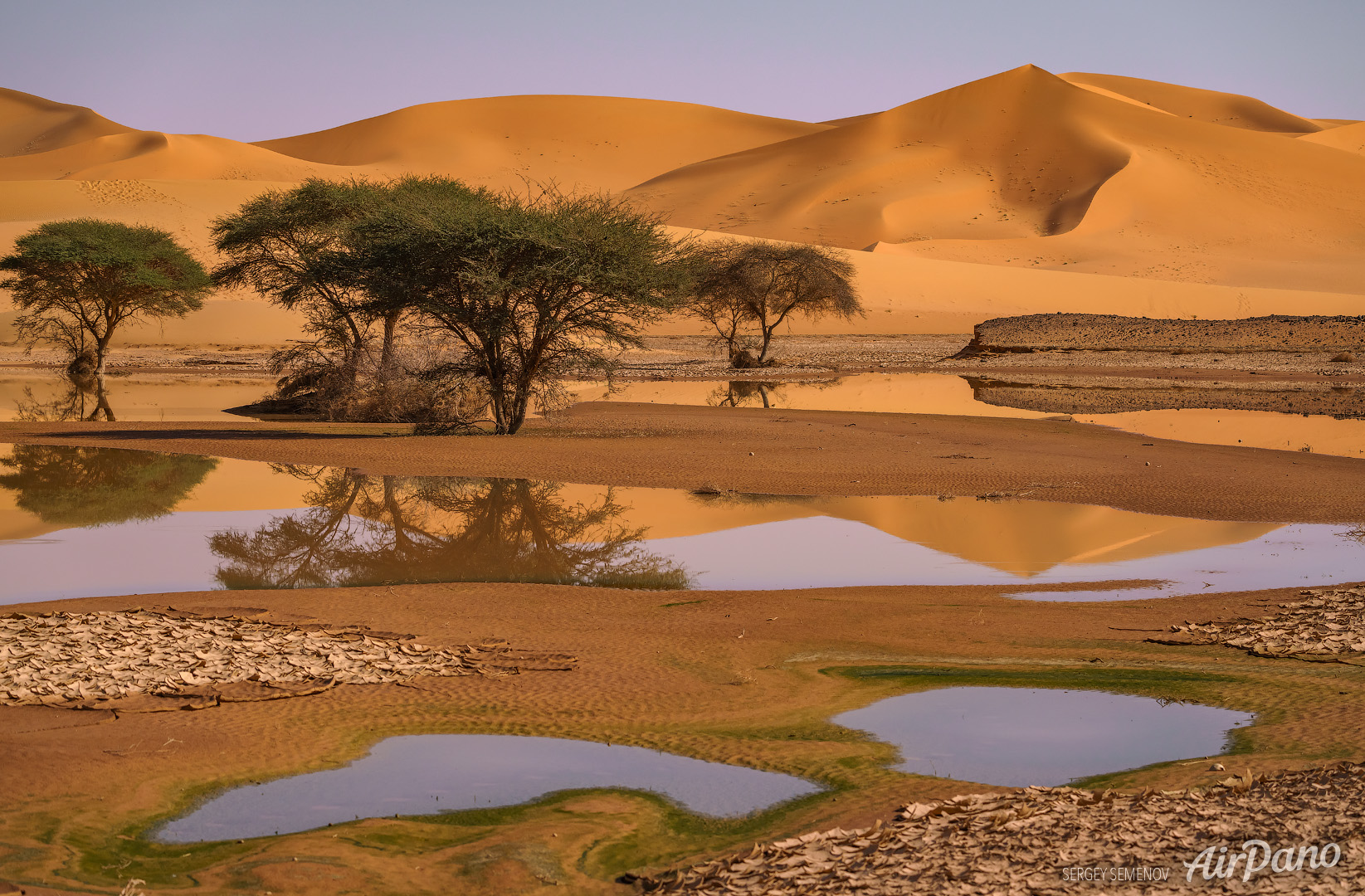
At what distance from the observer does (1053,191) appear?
122625 millimetres

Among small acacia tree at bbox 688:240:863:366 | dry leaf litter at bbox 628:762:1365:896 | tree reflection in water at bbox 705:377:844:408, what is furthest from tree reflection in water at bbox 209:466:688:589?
small acacia tree at bbox 688:240:863:366

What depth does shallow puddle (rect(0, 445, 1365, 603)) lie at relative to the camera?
527 inches

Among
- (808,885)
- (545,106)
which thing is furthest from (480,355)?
(545,106)

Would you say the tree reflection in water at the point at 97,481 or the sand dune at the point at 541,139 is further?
the sand dune at the point at 541,139

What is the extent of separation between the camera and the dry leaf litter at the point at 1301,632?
384 inches

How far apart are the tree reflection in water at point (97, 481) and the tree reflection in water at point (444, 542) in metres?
2.39

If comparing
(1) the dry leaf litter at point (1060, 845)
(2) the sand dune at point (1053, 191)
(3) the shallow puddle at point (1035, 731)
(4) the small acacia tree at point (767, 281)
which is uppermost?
(2) the sand dune at point (1053, 191)

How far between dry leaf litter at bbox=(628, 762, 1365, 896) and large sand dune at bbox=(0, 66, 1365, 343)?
64.1 metres

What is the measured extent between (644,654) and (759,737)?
2.18 m

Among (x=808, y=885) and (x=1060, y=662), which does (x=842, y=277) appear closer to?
(x=1060, y=662)

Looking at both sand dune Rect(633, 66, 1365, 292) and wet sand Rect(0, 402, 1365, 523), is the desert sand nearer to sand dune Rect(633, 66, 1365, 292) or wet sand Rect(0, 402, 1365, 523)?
wet sand Rect(0, 402, 1365, 523)

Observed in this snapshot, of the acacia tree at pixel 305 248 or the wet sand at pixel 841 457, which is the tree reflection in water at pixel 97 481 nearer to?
the wet sand at pixel 841 457

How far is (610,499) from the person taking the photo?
19.2 metres

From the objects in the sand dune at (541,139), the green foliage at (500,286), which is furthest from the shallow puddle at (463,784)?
the sand dune at (541,139)
